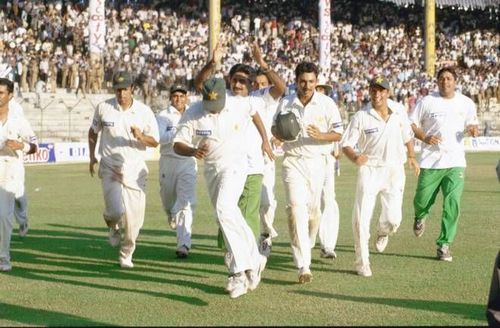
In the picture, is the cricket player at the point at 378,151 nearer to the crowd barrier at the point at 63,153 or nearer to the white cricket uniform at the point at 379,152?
the white cricket uniform at the point at 379,152

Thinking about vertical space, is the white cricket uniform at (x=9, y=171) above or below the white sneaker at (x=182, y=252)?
above

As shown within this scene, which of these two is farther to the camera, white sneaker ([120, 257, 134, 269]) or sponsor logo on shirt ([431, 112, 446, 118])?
sponsor logo on shirt ([431, 112, 446, 118])

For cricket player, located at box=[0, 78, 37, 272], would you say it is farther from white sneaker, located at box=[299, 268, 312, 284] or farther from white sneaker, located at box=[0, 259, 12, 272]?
white sneaker, located at box=[299, 268, 312, 284]

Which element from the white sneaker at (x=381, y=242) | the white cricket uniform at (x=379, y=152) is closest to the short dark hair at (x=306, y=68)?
the white cricket uniform at (x=379, y=152)

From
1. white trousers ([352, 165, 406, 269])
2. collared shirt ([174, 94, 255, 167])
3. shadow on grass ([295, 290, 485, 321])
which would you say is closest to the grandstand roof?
white trousers ([352, 165, 406, 269])

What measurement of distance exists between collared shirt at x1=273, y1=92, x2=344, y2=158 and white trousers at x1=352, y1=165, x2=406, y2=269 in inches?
24.4

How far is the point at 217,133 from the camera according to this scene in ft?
34.0

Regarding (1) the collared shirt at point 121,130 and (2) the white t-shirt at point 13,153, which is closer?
(2) the white t-shirt at point 13,153

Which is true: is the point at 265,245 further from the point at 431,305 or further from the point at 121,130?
the point at 431,305

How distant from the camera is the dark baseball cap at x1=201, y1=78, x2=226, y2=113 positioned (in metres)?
10.2

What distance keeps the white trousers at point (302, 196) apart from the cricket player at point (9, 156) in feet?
9.96

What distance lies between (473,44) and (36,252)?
4354 centimetres

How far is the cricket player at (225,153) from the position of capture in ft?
33.0

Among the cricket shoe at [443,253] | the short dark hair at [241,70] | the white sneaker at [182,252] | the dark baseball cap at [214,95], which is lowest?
the white sneaker at [182,252]
